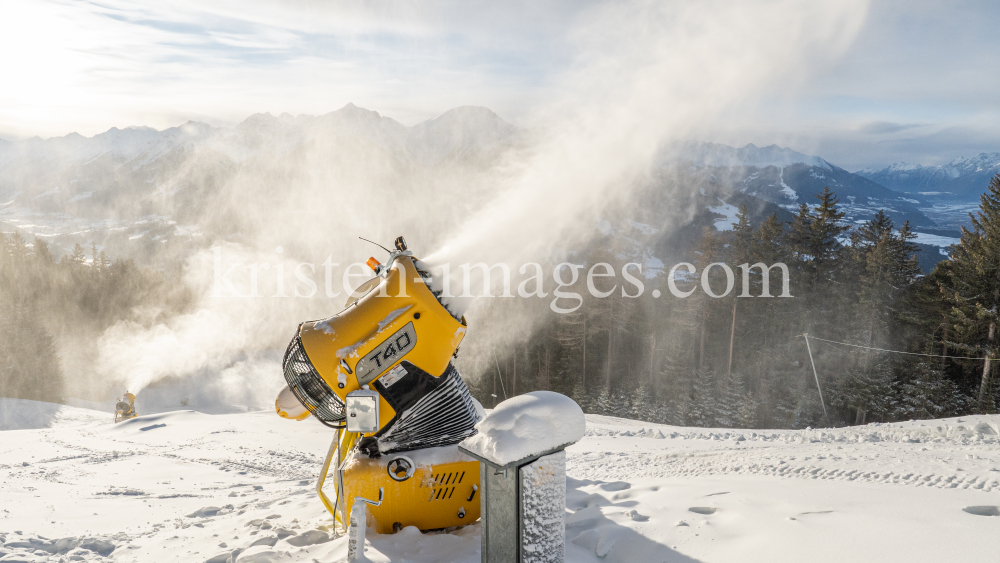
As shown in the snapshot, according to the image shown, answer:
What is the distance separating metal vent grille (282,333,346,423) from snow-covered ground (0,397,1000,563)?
925mm

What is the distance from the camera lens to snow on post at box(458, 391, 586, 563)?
2660mm

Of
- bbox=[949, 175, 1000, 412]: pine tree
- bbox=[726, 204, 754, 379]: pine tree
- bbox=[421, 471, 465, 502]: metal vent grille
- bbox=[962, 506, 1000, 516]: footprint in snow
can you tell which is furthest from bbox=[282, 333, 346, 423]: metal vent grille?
bbox=[726, 204, 754, 379]: pine tree

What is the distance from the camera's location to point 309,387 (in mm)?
4016

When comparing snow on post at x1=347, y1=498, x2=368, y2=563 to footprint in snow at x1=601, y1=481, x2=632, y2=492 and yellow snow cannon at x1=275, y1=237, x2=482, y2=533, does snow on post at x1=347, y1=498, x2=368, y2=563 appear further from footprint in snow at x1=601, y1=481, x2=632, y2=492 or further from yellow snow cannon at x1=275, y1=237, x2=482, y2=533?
footprint in snow at x1=601, y1=481, x2=632, y2=492

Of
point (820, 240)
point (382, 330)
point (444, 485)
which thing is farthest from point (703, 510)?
point (820, 240)

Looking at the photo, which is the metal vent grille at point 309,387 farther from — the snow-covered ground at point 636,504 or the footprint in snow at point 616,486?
the footprint in snow at point 616,486

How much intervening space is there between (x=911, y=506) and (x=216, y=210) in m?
84.1

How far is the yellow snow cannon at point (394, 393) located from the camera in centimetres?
388

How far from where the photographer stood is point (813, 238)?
27.8 metres

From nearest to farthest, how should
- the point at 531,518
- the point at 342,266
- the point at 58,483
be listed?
1. the point at 531,518
2. the point at 58,483
3. the point at 342,266

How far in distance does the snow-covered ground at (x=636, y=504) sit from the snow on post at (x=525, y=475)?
0.64 meters

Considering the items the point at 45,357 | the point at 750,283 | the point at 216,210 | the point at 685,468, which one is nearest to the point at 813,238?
the point at 750,283

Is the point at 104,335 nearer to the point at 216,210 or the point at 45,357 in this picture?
the point at 45,357

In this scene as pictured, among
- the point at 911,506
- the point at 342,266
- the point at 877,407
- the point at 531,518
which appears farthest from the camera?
the point at 342,266
